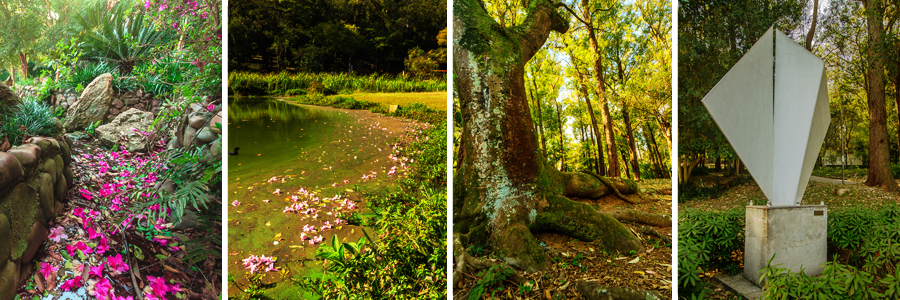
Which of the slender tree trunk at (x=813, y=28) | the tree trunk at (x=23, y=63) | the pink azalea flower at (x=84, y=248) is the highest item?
the slender tree trunk at (x=813, y=28)

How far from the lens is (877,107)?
107 inches

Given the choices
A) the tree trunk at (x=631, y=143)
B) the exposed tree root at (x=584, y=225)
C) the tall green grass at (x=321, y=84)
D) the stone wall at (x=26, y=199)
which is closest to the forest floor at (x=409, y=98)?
the tall green grass at (x=321, y=84)

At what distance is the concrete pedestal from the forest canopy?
2.29 m

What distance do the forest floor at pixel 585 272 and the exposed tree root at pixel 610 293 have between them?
49 mm

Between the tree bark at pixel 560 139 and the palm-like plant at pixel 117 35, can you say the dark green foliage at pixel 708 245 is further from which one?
the palm-like plant at pixel 117 35

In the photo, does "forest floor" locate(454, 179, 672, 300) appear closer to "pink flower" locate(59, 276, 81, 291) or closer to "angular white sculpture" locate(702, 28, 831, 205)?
"angular white sculpture" locate(702, 28, 831, 205)

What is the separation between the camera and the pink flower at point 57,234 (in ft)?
6.90

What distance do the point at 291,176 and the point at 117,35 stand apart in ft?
5.33

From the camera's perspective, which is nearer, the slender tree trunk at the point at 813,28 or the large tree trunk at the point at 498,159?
the large tree trunk at the point at 498,159

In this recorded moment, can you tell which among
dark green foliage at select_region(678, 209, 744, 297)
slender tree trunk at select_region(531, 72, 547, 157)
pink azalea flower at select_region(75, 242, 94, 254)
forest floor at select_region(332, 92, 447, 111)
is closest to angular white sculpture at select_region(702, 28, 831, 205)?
dark green foliage at select_region(678, 209, 744, 297)

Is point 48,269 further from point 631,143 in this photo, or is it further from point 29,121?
point 631,143

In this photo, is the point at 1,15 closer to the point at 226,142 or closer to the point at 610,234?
the point at 226,142

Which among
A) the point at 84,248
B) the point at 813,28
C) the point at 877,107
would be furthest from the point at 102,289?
the point at 877,107

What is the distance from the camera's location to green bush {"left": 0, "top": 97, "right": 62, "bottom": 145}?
7.10ft
